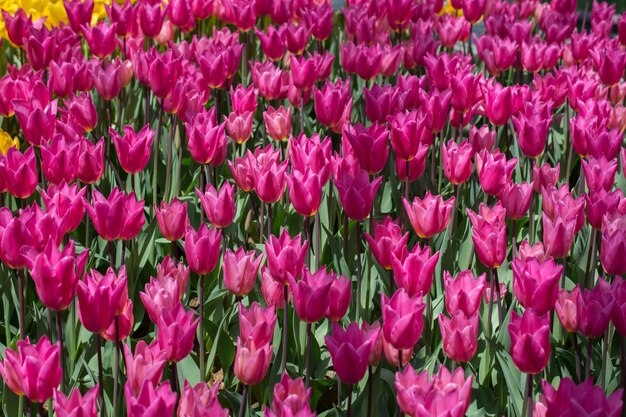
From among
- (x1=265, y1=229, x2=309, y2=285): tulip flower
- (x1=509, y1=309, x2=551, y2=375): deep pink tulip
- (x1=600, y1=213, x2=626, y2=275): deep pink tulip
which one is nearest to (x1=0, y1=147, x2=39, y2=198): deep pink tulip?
(x1=265, y1=229, x2=309, y2=285): tulip flower

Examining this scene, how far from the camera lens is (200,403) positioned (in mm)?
1696

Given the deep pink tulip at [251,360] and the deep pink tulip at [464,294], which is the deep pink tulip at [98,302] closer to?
the deep pink tulip at [251,360]

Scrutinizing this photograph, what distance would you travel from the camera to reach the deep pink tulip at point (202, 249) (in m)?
2.29

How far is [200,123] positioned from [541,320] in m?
1.57

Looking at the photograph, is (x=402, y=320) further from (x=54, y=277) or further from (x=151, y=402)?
(x=54, y=277)

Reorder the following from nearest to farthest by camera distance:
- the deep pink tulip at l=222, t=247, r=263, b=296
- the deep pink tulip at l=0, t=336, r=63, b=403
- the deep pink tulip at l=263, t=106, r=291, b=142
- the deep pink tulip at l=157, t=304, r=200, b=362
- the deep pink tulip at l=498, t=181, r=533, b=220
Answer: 1. the deep pink tulip at l=0, t=336, r=63, b=403
2. the deep pink tulip at l=157, t=304, r=200, b=362
3. the deep pink tulip at l=222, t=247, r=263, b=296
4. the deep pink tulip at l=498, t=181, r=533, b=220
5. the deep pink tulip at l=263, t=106, r=291, b=142

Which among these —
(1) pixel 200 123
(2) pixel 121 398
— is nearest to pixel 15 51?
(1) pixel 200 123

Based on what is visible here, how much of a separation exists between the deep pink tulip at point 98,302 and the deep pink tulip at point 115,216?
1.31ft

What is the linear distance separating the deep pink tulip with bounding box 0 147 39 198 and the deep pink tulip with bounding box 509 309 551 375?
145cm

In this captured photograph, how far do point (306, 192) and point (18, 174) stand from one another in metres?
0.83

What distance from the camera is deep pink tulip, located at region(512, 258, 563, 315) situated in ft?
6.85

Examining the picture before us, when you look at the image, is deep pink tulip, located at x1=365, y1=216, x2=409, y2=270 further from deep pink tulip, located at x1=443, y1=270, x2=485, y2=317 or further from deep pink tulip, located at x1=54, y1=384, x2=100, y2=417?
deep pink tulip, located at x1=54, y1=384, x2=100, y2=417

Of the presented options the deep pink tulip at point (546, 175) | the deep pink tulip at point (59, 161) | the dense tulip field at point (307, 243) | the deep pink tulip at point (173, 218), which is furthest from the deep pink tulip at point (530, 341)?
the deep pink tulip at point (59, 161)

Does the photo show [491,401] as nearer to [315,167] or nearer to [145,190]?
[315,167]
